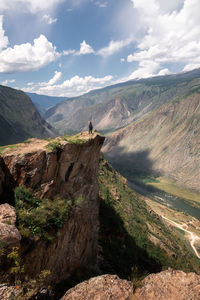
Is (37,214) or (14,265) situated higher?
(37,214)

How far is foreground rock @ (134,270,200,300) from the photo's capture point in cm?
695

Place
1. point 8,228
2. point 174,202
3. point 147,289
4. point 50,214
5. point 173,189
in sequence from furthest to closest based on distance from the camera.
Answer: point 173,189 < point 174,202 < point 50,214 < point 8,228 < point 147,289

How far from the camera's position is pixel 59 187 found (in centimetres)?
1522

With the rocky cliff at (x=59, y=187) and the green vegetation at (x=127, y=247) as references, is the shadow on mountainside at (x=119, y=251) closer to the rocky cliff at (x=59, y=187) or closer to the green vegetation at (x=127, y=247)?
the green vegetation at (x=127, y=247)

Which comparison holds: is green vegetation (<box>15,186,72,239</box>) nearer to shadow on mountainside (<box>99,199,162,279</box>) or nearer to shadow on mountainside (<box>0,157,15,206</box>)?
shadow on mountainside (<box>0,157,15,206</box>)

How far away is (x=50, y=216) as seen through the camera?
1249 centimetres

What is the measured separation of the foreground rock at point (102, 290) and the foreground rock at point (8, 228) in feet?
11.8

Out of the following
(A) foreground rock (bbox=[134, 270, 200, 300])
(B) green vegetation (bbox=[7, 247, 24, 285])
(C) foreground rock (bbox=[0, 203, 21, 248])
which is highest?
(C) foreground rock (bbox=[0, 203, 21, 248])

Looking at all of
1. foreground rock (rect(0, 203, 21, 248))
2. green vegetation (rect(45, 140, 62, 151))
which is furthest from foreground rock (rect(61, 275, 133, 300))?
green vegetation (rect(45, 140, 62, 151))

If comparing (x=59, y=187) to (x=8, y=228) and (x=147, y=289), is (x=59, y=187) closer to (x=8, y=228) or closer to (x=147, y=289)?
(x=8, y=228)

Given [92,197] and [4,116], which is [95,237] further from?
[4,116]

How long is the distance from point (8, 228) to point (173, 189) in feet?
546

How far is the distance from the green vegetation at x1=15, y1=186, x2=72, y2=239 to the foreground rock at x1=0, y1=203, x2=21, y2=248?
487mm

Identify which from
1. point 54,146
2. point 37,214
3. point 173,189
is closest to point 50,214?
point 37,214
